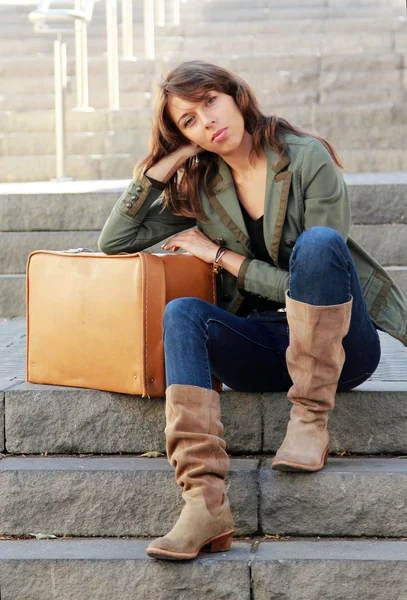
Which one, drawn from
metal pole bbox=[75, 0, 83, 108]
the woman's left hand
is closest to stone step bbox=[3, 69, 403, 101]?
metal pole bbox=[75, 0, 83, 108]

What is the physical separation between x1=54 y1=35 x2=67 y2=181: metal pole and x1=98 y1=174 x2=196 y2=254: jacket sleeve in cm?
342

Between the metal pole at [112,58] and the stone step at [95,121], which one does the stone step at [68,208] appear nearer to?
the stone step at [95,121]

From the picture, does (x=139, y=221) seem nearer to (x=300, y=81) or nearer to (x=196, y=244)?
(x=196, y=244)

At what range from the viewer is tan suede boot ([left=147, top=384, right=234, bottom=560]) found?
264 centimetres

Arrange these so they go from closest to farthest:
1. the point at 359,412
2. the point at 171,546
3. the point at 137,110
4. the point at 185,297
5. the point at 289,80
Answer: the point at 171,546 → the point at 185,297 → the point at 359,412 → the point at 137,110 → the point at 289,80

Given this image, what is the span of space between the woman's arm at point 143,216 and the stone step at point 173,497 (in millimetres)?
694

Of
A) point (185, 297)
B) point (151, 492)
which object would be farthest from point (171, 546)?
point (185, 297)

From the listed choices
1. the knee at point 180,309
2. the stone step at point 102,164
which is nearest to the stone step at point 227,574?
the knee at point 180,309

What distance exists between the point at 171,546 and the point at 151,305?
71cm

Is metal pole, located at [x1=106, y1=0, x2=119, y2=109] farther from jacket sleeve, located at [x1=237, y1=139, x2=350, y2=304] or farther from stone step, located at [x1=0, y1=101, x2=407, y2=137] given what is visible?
jacket sleeve, located at [x1=237, y1=139, x2=350, y2=304]

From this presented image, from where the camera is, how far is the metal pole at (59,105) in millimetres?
6465

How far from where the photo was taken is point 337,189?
2.94 m

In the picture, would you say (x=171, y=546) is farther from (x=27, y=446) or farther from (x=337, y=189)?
(x=337, y=189)

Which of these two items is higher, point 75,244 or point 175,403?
point 175,403
